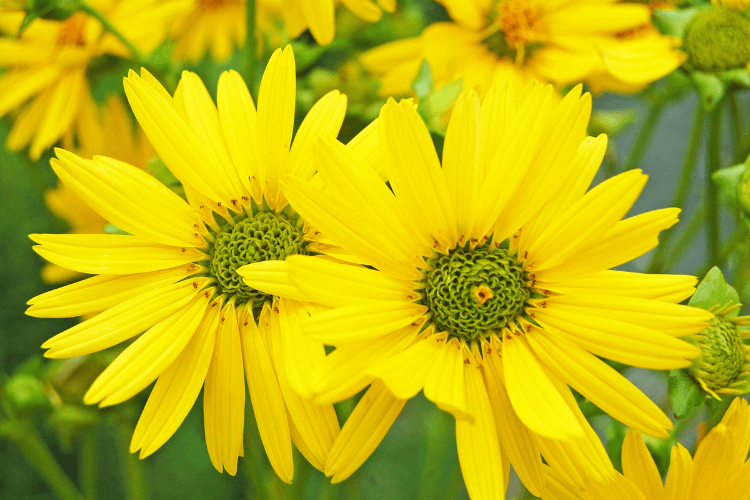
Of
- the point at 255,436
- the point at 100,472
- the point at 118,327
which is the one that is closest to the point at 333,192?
the point at 118,327

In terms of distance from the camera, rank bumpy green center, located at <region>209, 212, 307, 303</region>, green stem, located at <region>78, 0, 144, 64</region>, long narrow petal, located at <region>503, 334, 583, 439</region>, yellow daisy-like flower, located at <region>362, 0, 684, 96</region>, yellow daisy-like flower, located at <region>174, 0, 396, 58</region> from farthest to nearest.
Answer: yellow daisy-like flower, located at <region>174, 0, 396, 58</region> < yellow daisy-like flower, located at <region>362, 0, 684, 96</region> < green stem, located at <region>78, 0, 144, 64</region> < bumpy green center, located at <region>209, 212, 307, 303</region> < long narrow petal, located at <region>503, 334, 583, 439</region>

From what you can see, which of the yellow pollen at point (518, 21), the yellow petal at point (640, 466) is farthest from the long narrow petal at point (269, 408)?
the yellow pollen at point (518, 21)

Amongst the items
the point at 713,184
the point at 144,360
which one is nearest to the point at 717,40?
the point at 713,184

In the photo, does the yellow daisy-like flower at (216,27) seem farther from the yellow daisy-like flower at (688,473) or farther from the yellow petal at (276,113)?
the yellow daisy-like flower at (688,473)

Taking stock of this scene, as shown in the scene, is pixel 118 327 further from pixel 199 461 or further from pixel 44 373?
pixel 199 461

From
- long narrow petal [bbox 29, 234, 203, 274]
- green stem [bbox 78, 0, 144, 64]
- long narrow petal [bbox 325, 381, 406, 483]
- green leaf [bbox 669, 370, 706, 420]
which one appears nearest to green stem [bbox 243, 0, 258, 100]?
green stem [bbox 78, 0, 144, 64]

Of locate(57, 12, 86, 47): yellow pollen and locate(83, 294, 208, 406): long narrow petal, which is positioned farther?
locate(57, 12, 86, 47): yellow pollen

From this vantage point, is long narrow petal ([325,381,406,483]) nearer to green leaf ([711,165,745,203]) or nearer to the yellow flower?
green leaf ([711,165,745,203])
